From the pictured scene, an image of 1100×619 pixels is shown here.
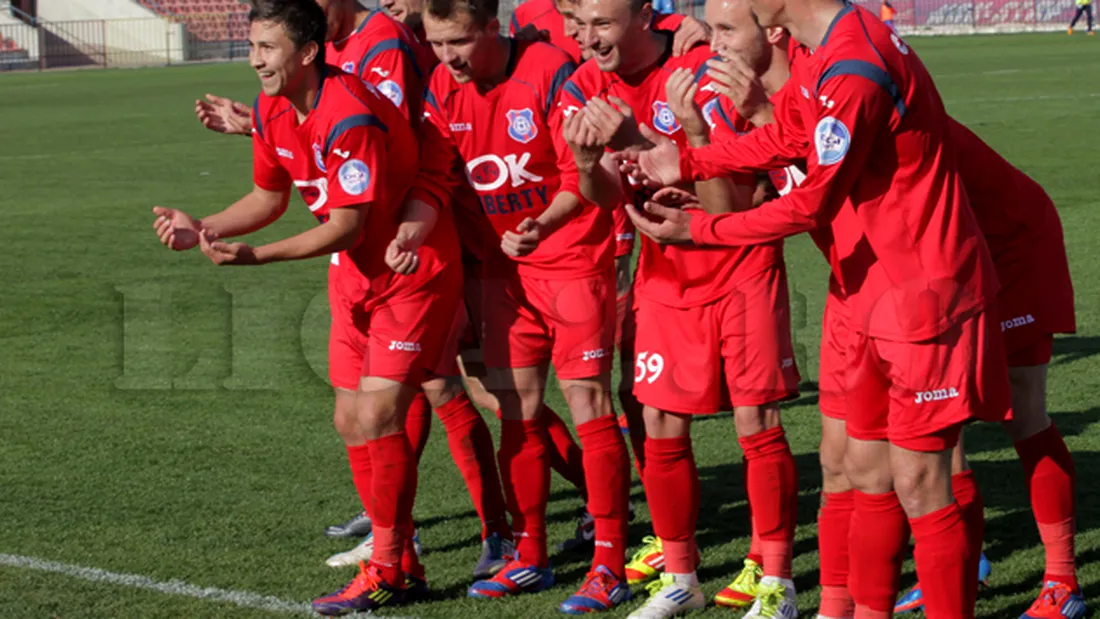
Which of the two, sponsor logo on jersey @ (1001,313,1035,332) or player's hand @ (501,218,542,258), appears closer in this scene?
sponsor logo on jersey @ (1001,313,1035,332)

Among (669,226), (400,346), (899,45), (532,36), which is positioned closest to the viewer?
(899,45)

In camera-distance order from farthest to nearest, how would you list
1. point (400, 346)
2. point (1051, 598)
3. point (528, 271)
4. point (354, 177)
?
point (528, 271)
point (400, 346)
point (354, 177)
point (1051, 598)

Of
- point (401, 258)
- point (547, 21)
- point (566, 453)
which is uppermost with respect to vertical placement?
point (547, 21)

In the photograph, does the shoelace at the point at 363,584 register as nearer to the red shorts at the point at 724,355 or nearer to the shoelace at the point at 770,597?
the red shorts at the point at 724,355

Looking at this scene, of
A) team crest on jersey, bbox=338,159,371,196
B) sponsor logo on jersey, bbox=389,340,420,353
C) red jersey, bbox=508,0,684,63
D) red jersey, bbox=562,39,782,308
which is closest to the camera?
team crest on jersey, bbox=338,159,371,196

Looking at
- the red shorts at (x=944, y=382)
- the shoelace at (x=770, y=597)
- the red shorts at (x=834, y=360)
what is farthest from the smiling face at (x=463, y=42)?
the shoelace at (x=770, y=597)

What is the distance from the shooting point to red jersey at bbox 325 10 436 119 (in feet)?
18.5

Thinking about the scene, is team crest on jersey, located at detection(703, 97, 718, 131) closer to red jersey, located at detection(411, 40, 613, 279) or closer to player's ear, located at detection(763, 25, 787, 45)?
player's ear, located at detection(763, 25, 787, 45)

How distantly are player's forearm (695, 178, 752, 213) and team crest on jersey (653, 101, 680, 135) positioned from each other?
480mm

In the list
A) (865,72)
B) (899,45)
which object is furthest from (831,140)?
(899,45)

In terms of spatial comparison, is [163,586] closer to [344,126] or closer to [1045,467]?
[344,126]

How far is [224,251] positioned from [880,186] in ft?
6.58

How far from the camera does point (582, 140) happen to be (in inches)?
176

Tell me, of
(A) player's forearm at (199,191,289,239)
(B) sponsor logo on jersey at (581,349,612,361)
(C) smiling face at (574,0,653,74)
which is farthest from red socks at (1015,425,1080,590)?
(A) player's forearm at (199,191,289,239)
